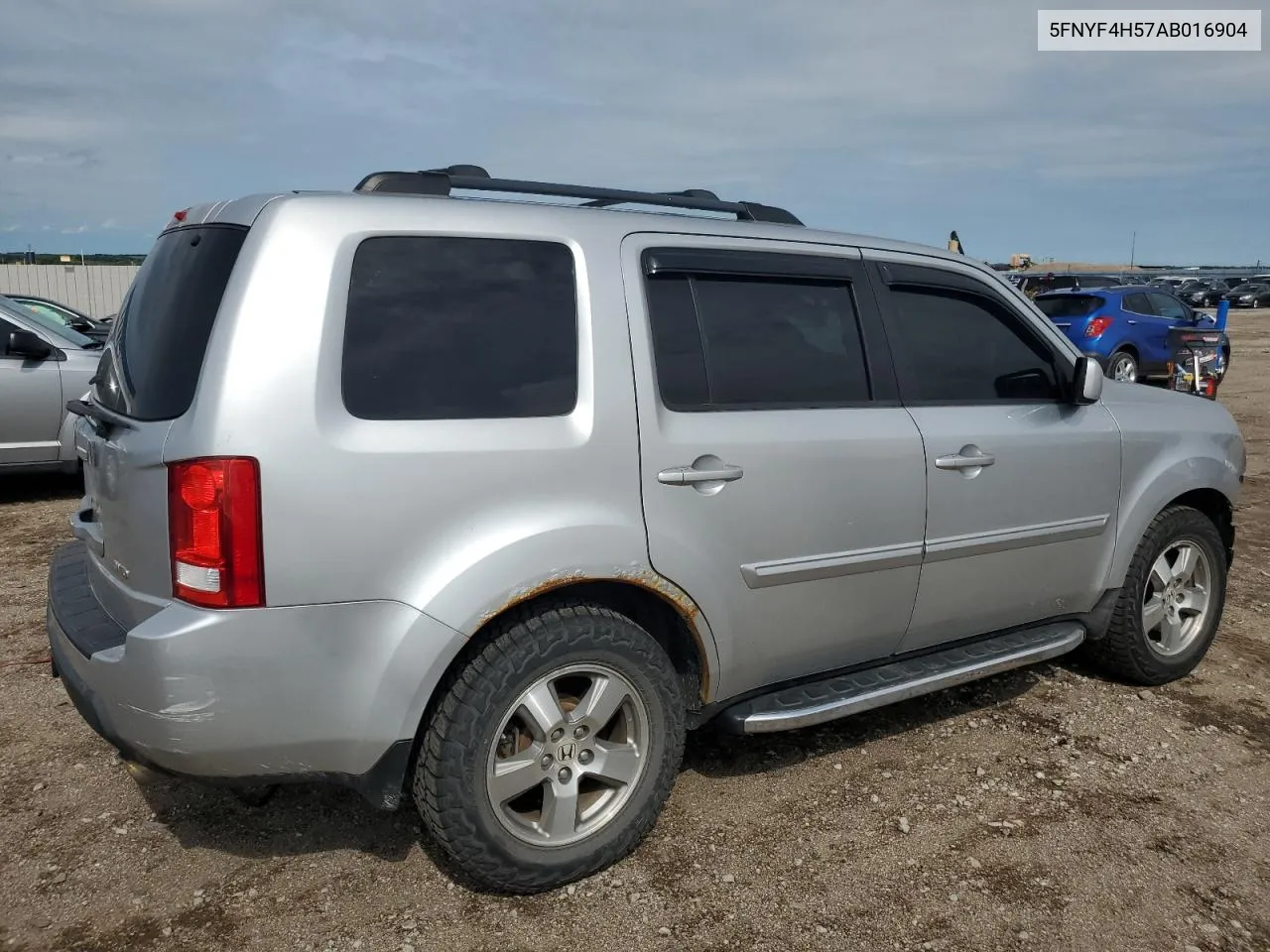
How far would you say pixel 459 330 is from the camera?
268 centimetres

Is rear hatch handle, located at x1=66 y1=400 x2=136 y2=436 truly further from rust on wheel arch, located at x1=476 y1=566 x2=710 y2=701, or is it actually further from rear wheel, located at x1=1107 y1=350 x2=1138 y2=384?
rear wheel, located at x1=1107 y1=350 x2=1138 y2=384

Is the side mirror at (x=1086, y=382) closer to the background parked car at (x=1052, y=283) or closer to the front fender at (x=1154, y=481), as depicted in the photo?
the front fender at (x=1154, y=481)

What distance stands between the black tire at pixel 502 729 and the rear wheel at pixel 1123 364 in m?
14.2

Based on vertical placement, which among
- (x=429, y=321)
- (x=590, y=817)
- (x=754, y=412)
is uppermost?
(x=429, y=321)

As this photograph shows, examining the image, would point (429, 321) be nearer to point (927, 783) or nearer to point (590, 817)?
point (590, 817)

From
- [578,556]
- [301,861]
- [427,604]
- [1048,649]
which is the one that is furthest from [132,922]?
[1048,649]

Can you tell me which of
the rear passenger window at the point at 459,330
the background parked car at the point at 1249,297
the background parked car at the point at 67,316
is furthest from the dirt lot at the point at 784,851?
the background parked car at the point at 1249,297

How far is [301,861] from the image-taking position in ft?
9.89

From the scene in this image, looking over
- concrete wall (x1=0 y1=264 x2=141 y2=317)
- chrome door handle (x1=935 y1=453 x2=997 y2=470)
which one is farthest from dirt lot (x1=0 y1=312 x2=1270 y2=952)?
concrete wall (x1=0 y1=264 x2=141 y2=317)

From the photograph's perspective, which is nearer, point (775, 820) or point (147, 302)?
point (147, 302)

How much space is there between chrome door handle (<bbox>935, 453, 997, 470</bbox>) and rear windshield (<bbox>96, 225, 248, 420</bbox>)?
7.56 ft

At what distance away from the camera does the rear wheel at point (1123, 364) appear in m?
15.2

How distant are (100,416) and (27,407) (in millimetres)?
5678

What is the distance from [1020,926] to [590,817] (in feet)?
3.99
